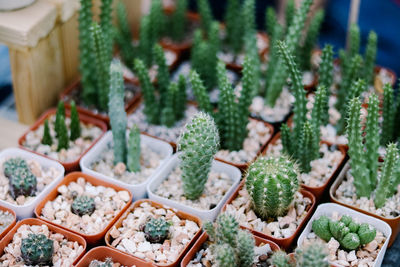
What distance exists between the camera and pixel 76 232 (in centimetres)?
251

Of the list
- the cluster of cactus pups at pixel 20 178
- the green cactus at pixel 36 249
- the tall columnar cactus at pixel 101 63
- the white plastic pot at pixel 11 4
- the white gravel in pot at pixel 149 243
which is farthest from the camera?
the white plastic pot at pixel 11 4

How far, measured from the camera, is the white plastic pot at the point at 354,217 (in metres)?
2.46

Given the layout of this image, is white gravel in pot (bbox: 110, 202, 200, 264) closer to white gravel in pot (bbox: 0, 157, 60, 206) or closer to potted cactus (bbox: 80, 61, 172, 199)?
potted cactus (bbox: 80, 61, 172, 199)

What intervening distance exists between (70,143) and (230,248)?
4.11 ft

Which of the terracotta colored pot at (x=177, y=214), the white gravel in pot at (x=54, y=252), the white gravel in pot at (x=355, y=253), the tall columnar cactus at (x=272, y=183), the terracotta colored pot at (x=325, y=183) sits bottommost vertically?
the white gravel in pot at (x=54, y=252)

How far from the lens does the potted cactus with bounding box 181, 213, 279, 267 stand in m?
2.17

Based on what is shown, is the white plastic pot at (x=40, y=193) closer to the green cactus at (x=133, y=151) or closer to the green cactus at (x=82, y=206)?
the green cactus at (x=82, y=206)

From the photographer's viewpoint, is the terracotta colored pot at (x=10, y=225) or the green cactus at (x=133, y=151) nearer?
the terracotta colored pot at (x=10, y=225)

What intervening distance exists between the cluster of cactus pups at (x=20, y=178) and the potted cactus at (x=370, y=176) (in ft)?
4.53

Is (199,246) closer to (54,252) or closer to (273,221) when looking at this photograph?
(273,221)

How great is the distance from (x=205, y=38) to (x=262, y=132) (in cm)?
105

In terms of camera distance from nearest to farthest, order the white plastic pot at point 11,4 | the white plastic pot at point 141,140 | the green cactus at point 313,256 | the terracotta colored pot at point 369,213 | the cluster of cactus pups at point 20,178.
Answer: the green cactus at point 313,256 → the terracotta colored pot at point 369,213 → the cluster of cactus pups at point 20,178 → the white plastic pot at point 141,140 → the white plastic pot at point 11,4

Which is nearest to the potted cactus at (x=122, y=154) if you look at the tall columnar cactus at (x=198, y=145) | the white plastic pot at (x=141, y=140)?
the white plastic pot at (x=141, y=140)

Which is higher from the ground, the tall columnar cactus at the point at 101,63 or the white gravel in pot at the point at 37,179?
the tall columnar cactus at the point at 101,63
